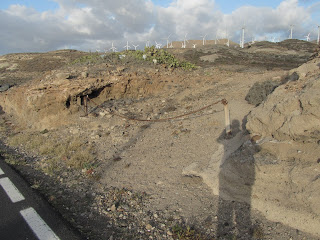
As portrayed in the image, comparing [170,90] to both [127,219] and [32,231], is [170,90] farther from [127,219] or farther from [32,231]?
[32,231]

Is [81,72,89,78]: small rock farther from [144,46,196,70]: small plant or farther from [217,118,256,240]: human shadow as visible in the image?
[217,118,256,240]: human shadow

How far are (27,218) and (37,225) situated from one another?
0.37 meters

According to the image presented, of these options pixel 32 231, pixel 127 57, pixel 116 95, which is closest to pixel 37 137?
pixel 116 95

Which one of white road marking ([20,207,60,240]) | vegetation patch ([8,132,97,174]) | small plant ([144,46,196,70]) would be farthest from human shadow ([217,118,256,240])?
small plant ([144,46,196,70])

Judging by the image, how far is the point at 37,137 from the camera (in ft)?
32.2

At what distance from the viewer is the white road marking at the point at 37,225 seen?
4039 millimetres

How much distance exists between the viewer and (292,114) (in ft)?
15.8

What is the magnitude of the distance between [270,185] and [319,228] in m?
0.99

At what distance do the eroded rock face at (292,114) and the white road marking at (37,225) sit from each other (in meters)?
4.66

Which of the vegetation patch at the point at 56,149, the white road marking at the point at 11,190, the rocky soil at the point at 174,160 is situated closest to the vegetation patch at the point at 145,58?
the rocky soil at the point at 174,160

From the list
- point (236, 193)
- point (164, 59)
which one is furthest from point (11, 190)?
point (164, 59)

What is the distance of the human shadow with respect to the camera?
4.22 m

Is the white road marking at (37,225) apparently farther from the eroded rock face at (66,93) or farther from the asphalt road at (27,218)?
the eroded rock face at (66,93)

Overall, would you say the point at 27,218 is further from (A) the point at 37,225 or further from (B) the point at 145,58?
(B) the point at 145,58
